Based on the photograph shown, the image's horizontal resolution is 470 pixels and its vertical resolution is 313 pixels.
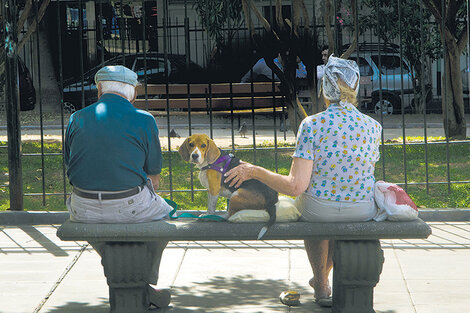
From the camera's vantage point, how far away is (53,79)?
923 inches

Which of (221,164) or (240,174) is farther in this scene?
(221,164)

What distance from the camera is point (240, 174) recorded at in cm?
504

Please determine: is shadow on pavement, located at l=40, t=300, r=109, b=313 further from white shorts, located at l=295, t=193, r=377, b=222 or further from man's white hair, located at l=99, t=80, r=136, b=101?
white shorts, located at l=295, t=193, r=377, b=222

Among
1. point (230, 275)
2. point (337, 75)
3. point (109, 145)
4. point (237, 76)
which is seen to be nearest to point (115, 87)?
point (109, 145)

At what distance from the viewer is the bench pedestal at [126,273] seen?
16.6 ft

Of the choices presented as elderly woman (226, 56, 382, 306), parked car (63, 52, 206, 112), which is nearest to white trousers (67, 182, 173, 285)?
elderly woman (226, 56, 382, 306)

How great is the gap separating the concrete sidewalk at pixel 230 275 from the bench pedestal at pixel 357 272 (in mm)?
305

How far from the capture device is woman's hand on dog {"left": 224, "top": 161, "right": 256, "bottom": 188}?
501 centimetres

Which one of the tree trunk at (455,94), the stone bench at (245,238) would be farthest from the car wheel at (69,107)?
the stone bench at (245,238)

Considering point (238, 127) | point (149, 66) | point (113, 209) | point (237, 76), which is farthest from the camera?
point (237, 76)

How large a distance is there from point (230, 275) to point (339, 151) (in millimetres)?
1771

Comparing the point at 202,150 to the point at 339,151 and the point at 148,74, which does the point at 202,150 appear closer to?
the point at 339,151

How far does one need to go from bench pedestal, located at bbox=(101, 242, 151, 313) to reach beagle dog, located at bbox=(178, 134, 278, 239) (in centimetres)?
63

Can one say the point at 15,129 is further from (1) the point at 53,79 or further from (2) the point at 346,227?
(1) the point at 53,79
